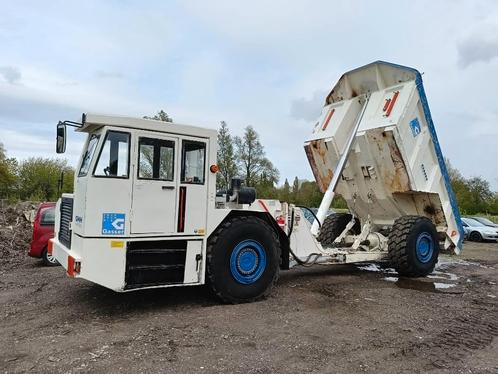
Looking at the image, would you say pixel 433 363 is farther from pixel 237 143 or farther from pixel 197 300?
pixel 237 143

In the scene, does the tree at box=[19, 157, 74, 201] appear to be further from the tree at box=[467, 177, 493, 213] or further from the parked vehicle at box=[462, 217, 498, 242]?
the tree at box=[467, 177, 493, 213]

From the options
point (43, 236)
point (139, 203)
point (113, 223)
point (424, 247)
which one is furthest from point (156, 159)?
point (424, 247)

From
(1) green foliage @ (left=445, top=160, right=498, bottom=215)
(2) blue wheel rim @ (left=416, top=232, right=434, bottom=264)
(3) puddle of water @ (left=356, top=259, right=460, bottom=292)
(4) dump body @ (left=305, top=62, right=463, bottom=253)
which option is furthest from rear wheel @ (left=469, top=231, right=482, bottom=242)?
(1) green foliage @ (left=445, top=160, right=498, bottom=215)

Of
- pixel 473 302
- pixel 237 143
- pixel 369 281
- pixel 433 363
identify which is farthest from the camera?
pixel 237 143

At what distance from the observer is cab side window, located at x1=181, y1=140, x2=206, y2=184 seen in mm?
6023

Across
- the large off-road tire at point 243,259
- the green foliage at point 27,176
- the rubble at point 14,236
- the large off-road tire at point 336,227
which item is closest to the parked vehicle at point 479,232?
the large off-road tire at point 336,227

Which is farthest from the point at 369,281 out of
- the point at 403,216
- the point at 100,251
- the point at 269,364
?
the point at 100,251

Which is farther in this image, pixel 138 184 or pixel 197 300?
pixel 197 300

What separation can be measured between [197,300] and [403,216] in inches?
190

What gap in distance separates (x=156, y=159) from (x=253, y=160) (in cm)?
3337

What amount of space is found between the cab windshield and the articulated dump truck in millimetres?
32

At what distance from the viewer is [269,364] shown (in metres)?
4.29

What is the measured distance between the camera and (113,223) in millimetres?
5480

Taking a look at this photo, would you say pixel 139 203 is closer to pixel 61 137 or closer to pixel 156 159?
pixel 156 159
